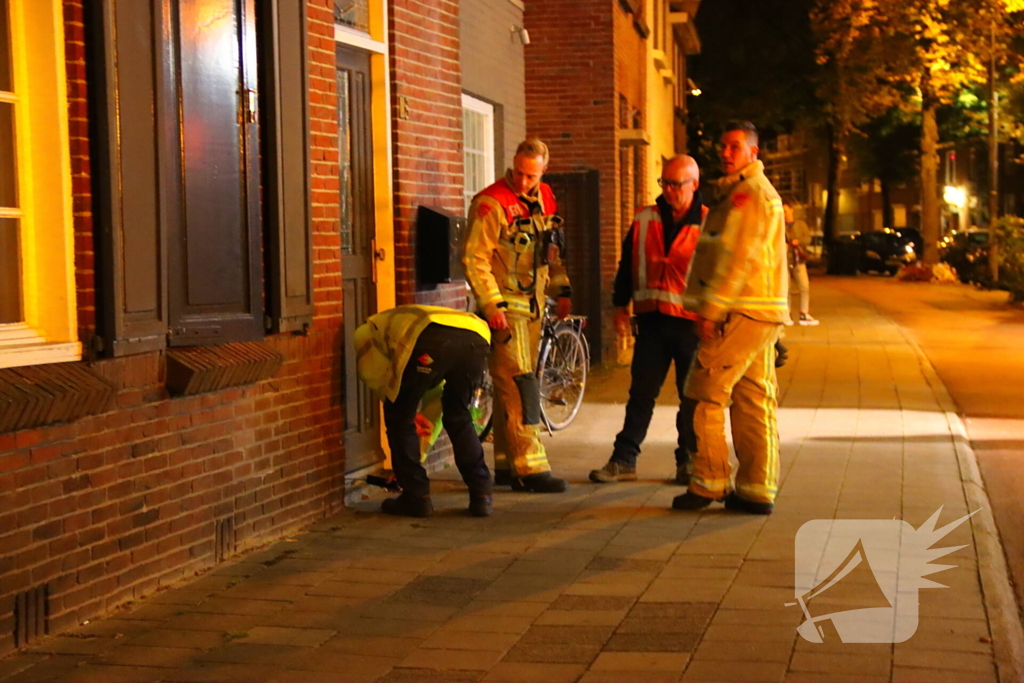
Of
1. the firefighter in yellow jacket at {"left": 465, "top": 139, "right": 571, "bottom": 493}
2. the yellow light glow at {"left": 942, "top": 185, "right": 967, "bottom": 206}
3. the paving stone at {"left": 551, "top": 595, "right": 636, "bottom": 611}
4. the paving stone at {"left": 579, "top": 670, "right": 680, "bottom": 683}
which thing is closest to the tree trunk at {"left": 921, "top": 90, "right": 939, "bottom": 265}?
the yellow light glow at {"left": 942, "top": 185, "right": 967, "bottom": 206}

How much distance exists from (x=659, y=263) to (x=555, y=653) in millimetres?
3715

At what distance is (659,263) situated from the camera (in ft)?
26.6

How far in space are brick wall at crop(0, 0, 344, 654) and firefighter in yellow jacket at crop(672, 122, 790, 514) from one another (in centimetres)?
201

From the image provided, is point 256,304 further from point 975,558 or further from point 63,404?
point 975,558

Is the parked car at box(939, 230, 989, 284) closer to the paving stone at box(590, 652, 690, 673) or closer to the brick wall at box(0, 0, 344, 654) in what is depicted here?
the brick wall at box(0, 0, 344, 654)

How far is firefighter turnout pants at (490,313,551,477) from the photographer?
7.90 meters

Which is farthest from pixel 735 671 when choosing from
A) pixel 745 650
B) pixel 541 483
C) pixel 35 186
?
pixel 541 483

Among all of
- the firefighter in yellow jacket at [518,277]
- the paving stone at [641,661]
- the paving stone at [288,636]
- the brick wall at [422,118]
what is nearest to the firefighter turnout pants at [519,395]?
the firefighter in yellow jacket at [518,277]

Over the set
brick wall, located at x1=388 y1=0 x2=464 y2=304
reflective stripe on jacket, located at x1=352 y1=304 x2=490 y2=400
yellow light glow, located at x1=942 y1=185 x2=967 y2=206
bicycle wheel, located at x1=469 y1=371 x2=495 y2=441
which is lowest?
bicycle wheel, located at x1=469 y1=371 x2=495 y2=441

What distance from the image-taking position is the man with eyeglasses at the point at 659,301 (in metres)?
8.07

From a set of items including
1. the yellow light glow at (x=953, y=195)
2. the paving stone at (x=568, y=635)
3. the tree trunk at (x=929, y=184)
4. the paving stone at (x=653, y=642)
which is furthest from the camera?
the yellow light glow at (x=953, y=195)

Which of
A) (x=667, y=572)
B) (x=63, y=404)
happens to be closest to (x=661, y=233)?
(x=667, y=572)

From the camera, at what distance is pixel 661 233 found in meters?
8.15

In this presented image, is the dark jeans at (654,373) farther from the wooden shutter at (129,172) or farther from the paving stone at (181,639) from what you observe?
the paving stone at (181,639)
